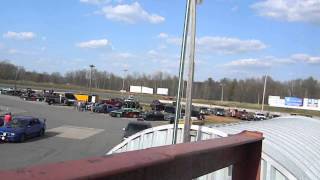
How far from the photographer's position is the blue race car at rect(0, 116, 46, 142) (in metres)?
34.2

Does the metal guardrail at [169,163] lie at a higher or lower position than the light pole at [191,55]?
lower

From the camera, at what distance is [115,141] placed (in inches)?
1581

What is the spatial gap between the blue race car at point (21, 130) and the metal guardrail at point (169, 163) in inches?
1250

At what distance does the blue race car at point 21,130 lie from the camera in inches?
1346

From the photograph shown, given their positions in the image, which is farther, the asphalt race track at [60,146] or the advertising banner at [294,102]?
the advertising banner at [294,102]

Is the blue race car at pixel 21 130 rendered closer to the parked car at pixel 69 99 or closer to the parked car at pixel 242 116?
the parked car at pixel 69 99

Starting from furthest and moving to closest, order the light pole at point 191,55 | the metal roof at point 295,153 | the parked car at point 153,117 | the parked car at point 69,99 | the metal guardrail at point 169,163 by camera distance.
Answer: the parked car at point 69,99, the parked car at point 153,117, the light pole at point 191,55, the metal roof at point 295,153, the metal guardrail at point 169,163

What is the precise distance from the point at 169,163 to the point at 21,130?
111 ft

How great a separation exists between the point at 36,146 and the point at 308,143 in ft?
84.0

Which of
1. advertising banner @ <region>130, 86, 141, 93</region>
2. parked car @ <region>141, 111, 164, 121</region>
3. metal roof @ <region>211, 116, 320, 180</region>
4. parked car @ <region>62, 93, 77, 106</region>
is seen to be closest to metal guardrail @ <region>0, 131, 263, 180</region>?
metal roof @ <region>211, 116, 320, 180</region>

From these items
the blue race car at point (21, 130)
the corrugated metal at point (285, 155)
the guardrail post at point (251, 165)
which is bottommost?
the blue race car at point (21, 130)

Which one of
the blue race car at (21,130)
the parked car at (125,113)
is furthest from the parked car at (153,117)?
the blue race car at (21,130)

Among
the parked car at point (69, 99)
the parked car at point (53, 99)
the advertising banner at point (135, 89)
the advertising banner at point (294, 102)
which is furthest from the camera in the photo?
the advertising banner at point (135, 89)

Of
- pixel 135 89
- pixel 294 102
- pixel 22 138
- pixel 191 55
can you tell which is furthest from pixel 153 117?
pixel 135 89
